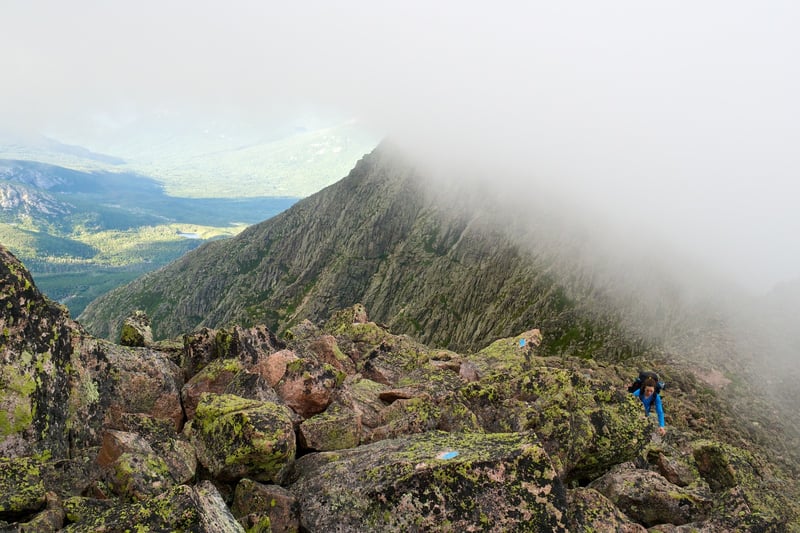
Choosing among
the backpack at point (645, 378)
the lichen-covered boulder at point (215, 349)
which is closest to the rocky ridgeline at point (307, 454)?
the lichen-covered boulder at point (215, 349)

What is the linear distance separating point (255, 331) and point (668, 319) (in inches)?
5803

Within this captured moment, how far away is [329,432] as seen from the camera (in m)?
16.0

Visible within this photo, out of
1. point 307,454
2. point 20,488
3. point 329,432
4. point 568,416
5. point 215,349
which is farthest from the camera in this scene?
point 215,349

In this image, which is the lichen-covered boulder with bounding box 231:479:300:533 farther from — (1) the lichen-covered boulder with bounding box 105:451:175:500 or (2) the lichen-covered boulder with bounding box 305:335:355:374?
(2) the lichen-covered boulder with bounding box 305:335:355:374

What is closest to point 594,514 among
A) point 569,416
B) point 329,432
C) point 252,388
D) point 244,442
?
point 569,416

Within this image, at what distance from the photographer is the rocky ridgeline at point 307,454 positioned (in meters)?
11.7

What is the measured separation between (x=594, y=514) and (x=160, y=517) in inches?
478

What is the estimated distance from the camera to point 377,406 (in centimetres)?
2066

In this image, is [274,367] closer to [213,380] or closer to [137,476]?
[213,380]

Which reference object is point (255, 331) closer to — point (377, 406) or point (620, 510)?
point (377, 406)

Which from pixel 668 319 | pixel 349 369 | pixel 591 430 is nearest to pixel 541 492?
pixel 591 430

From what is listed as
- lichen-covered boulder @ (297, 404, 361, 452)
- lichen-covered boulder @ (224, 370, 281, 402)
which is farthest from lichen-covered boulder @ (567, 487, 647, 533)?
lichen-covered boulder @ (224, 370, 281, 402)

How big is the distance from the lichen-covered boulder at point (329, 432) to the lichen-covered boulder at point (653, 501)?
9.52 meters

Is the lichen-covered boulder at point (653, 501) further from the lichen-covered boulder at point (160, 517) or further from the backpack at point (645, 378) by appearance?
the lichen-covered boulder at point (160, 517)
